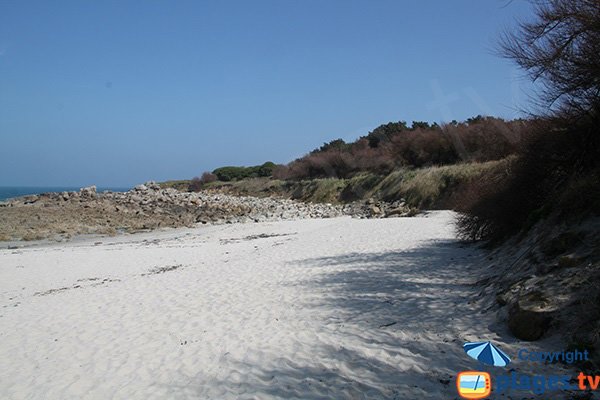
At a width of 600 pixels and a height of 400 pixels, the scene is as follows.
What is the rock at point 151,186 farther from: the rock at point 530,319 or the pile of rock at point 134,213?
the rock at point 530,319

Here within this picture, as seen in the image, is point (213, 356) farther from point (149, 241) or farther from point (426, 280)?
point (149, 241)

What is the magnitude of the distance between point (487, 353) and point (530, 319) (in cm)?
A: 71

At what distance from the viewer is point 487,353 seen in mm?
4738

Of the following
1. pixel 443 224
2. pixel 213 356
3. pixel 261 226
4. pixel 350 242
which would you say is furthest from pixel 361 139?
pixel 213 356

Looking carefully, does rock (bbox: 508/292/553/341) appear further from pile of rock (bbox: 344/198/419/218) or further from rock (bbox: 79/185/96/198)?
rock (bbox: 79/185/96/198)

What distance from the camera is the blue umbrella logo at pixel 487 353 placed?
4.51 m

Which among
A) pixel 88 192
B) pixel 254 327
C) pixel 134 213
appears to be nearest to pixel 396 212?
pixel 254 327

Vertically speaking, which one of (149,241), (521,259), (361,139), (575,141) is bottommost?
(149,241)

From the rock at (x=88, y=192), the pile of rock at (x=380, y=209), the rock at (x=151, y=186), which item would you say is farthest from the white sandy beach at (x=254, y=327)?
the rock at (x=151, y=186)

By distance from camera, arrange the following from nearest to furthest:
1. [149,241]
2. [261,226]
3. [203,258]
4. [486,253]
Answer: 1. [486,253]
2. [203,258]
3. [149,241]
4. [261,226]

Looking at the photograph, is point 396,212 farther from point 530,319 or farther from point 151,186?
point 151,186

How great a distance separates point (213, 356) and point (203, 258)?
356 inches

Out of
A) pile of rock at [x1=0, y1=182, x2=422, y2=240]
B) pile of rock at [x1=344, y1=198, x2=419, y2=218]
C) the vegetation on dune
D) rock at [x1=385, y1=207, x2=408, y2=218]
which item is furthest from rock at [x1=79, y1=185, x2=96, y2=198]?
the vegetation on dune

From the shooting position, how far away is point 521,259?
24.1 ft
